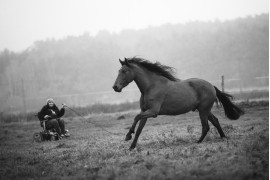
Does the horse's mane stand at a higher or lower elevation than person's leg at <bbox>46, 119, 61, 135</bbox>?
higher

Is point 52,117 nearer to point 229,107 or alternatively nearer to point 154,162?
point 229,107

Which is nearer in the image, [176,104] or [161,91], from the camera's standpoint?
[161,91]

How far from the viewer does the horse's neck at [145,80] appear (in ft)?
29.7

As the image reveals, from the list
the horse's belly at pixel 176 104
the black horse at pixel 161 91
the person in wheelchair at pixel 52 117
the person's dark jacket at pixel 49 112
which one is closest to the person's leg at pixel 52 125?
the person in wheelchair at pixel 52 117

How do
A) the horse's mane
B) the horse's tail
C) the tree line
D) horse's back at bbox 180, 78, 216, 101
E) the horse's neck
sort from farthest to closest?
the tree line, the horse's tail, horse's back at bbox 180, 78, 216, 101, the horse's mane, the horse's neck

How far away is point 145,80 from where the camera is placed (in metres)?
9.09

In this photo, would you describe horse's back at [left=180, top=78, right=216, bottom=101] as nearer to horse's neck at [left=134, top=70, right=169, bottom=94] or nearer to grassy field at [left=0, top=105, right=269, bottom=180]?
horse's neck at [left=134, top=70, right=169, bottom=94]

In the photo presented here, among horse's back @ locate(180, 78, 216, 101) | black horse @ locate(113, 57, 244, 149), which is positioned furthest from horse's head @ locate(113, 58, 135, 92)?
horse's back @ locate(180, 78, 216, 101)

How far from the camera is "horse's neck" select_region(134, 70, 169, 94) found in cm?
A: 906

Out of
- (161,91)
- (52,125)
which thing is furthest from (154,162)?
(52,125)

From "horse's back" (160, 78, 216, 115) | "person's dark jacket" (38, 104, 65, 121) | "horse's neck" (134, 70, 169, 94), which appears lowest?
"person's dark jacket" (38, 104, 65, 121)

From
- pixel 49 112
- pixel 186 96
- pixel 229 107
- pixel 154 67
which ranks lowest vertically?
pixel 49 112

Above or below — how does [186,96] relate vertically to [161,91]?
below

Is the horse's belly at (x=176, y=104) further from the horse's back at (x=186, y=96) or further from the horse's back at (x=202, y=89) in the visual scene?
the horse's back at (x=202, y=89)
